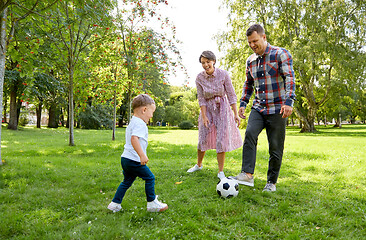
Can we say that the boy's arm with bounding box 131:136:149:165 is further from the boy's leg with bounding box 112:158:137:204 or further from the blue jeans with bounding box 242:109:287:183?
the blue jeans with bounding box 242:109:287:183

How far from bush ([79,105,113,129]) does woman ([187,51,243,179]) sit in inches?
1013

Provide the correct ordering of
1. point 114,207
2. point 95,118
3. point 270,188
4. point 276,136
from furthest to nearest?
point 95,118 → point 270,188 → point 276,136 → point 114,207

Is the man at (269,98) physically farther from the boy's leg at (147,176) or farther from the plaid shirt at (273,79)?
the boy's leg at (147,176)

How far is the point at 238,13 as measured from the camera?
2300cm

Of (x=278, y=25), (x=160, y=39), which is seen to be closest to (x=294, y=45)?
(x=278, y=25)

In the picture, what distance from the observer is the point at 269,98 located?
162 inches

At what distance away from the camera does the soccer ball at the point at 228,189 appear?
12.9ft

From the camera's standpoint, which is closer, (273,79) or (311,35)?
(273,79)

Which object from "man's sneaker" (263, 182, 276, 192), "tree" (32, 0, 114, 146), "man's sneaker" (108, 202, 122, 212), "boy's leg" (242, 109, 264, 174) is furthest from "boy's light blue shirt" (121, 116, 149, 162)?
"tree" (32, 0, 114, 146)

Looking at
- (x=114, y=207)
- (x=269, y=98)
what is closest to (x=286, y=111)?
(x=269, y=98)

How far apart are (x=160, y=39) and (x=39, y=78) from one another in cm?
1312

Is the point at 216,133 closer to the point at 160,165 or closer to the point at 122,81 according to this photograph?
the point at 160,165

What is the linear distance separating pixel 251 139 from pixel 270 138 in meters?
0.32

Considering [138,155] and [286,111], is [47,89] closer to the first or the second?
[138,155]
